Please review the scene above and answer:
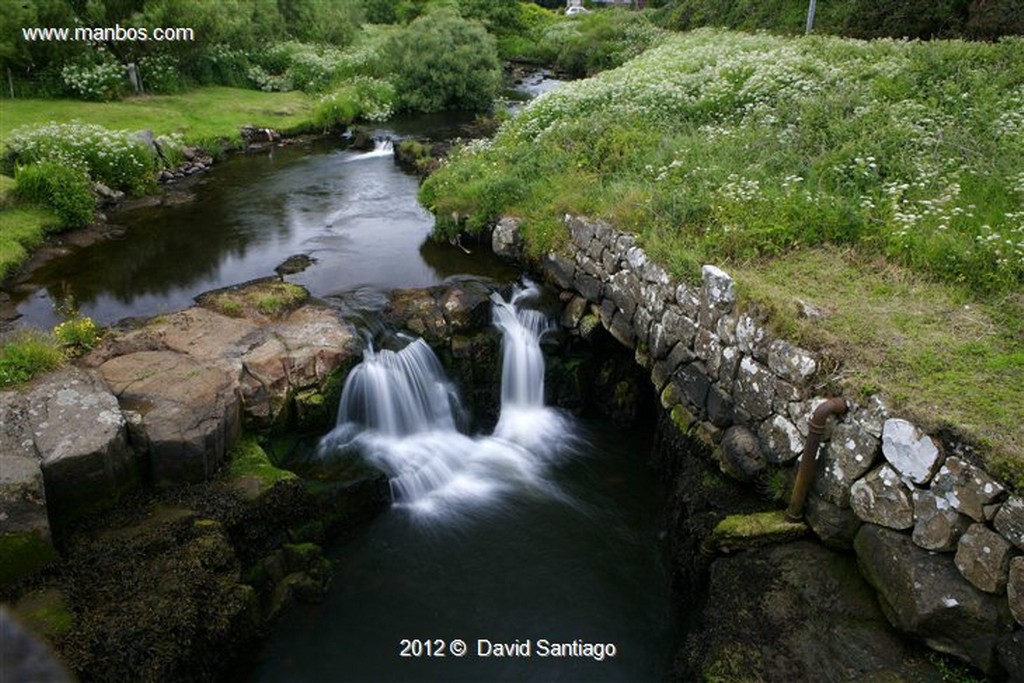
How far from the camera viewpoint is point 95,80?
1074 inches

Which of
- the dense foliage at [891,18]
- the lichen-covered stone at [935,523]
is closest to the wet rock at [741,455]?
the lichen-covered stone at [935,523]

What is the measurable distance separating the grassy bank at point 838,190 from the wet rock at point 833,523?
52.6 inches

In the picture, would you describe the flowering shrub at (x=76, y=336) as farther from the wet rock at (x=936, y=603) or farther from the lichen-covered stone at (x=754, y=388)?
the wet rock at (x=936, y=603)

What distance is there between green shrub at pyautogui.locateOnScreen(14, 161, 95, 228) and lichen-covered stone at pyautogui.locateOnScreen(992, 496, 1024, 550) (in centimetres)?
1937

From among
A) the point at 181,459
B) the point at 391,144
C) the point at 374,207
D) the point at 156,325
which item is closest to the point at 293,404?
the point at 181,459

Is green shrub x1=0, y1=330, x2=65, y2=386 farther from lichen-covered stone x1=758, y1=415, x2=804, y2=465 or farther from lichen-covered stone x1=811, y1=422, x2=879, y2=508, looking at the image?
lichen-covered stone x1=811, y1=422, x2=879, y2=508

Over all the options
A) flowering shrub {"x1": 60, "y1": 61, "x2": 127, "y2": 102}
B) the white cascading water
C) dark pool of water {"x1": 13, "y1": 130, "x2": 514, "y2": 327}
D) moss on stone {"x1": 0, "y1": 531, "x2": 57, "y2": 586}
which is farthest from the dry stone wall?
flowering shrub {"x1": 60, "y1": 61, "x2": 127, "y2": 102}

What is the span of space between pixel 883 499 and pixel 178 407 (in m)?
8.66

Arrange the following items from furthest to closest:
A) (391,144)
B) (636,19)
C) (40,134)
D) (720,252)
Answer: (636,19) → (391,144) → (40,134) → (720,252)

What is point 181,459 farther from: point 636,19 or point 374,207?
point 636,19

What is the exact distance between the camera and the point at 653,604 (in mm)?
9047

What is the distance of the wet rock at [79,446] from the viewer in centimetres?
789

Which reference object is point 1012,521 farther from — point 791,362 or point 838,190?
point 838,190

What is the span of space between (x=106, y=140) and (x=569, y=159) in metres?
13.5
